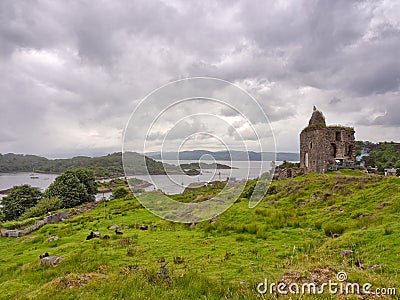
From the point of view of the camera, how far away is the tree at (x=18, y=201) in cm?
5472

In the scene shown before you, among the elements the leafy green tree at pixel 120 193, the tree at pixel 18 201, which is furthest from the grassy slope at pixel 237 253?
the leafy green tree at pixel 120 193

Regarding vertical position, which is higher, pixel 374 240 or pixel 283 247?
pixel 374 240

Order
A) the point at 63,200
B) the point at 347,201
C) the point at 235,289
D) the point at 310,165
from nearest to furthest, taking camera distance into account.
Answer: the point at 235,289
the point at 347,201
the point at 310,165
the point at 63,200

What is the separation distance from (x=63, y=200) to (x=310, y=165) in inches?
1912

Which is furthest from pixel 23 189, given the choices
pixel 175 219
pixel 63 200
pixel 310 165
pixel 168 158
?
pixel 168 158

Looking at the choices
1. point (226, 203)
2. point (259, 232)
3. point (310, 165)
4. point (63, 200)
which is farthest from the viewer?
point (63, 200)

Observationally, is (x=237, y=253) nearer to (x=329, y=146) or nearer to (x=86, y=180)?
(x=329, y=146)

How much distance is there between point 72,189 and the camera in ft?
198

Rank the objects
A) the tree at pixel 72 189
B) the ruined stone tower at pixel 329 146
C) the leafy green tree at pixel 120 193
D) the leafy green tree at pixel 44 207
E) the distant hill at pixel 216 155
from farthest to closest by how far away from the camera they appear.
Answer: the leafy green tree at pixel 120 193 → the tree at pixel 72 189 → the leafy green tree at pixel 44 207 → the ruined stone tower at pixel 329 146 → the distant hill at pixel 216 155

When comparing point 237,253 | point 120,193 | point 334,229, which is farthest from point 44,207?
point 334,229

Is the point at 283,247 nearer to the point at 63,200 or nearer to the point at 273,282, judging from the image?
the point at 273,282

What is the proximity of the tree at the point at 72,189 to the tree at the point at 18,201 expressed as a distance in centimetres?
314

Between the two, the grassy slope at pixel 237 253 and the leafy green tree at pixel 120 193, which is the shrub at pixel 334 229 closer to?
the grassy slope at pixel 237 253

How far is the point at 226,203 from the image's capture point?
60.8 ft
